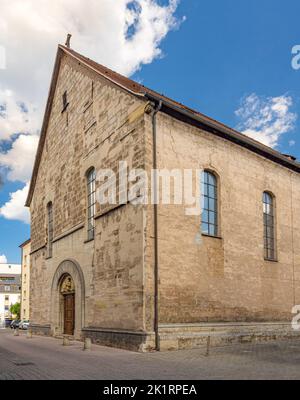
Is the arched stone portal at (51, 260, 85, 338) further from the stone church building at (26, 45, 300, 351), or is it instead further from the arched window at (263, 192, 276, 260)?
the arched window at (263, 192, 276, 260)

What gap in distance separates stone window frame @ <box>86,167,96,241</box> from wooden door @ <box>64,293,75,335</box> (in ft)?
10.7

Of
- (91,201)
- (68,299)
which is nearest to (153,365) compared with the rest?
(91,201)

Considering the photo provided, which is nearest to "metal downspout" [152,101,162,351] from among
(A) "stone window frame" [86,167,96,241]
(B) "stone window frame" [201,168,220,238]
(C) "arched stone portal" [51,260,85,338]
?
(B) "stone window frame" [201,168,220,238]

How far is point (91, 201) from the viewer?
19.0 m

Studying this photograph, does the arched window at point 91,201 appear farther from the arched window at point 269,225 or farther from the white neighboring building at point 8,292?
the white neighboring building at point 8,292

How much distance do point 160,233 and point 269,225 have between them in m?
7.43

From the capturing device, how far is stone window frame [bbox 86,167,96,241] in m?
18.7

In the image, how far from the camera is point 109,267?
637 inches

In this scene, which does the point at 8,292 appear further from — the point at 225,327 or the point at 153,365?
→ the point at 153,365

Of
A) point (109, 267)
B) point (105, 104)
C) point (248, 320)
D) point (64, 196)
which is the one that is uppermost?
point (105, 104)
